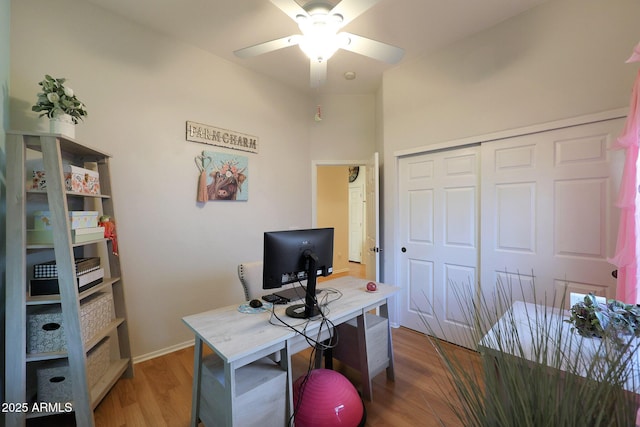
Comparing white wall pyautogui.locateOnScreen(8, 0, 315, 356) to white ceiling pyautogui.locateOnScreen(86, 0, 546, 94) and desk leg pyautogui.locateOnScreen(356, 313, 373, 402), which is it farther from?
desk leg pyautogui.locateOnScreen(356, 313, 373, 402)

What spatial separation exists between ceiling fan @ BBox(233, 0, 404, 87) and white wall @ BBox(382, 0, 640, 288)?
110cm

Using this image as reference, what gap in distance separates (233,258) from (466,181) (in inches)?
98.0

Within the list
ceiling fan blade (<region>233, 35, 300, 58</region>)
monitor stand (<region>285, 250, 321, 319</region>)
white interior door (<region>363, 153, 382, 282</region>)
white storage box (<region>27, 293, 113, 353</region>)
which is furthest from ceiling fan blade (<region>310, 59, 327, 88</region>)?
white storage box (<region>27, 293, 113, 353</region>)

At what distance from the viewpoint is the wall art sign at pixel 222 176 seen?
8.55ft

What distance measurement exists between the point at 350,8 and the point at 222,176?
190 centimetres

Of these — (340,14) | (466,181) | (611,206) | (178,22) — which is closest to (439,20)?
(340,14)

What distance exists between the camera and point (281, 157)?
10.9 feet

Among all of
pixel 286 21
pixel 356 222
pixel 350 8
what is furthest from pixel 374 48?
pixel 356 222

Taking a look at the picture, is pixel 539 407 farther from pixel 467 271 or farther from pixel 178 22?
pixel 178 22

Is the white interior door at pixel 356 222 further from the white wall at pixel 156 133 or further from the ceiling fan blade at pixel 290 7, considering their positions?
the ceiling fan blade at pixel 290 7

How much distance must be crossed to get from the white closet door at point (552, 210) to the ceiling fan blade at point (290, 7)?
188 cm

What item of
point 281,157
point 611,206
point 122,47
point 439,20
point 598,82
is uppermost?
point 439,20

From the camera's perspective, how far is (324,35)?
168 centimetres

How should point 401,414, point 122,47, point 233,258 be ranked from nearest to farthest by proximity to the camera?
point 401,414 → point 122,47 → point 233,258
